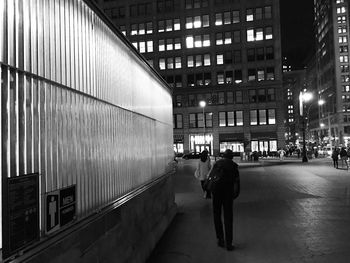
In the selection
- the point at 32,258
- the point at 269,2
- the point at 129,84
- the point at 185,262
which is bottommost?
the point at 185,262

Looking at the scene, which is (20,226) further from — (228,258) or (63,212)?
(228,258)

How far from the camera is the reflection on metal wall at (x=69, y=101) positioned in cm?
311

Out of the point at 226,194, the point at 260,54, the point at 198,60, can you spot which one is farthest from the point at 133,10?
the point at 226,194

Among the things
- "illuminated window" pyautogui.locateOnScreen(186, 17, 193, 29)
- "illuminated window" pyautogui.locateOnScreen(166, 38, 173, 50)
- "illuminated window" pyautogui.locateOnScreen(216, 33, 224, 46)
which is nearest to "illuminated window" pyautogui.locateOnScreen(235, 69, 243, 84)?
"illuminated window" pyautogui.locateOnScreen(216, 33, 224, 46)

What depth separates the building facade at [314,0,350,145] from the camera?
4796 inches

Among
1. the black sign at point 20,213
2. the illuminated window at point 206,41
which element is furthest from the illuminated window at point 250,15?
the black sign at point 20,213

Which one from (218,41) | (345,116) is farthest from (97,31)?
(345,116)

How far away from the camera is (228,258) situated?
6.58 m

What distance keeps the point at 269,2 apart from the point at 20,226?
72.5m

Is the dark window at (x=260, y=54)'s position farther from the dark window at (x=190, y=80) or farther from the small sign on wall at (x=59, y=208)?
the small sign on wall at (x=59, y=208)

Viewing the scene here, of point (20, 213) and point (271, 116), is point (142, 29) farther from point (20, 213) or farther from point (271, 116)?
point (20, 213)

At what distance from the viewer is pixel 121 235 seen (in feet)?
18.3

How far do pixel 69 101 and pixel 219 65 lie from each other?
68801mm

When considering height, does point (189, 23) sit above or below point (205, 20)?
below
